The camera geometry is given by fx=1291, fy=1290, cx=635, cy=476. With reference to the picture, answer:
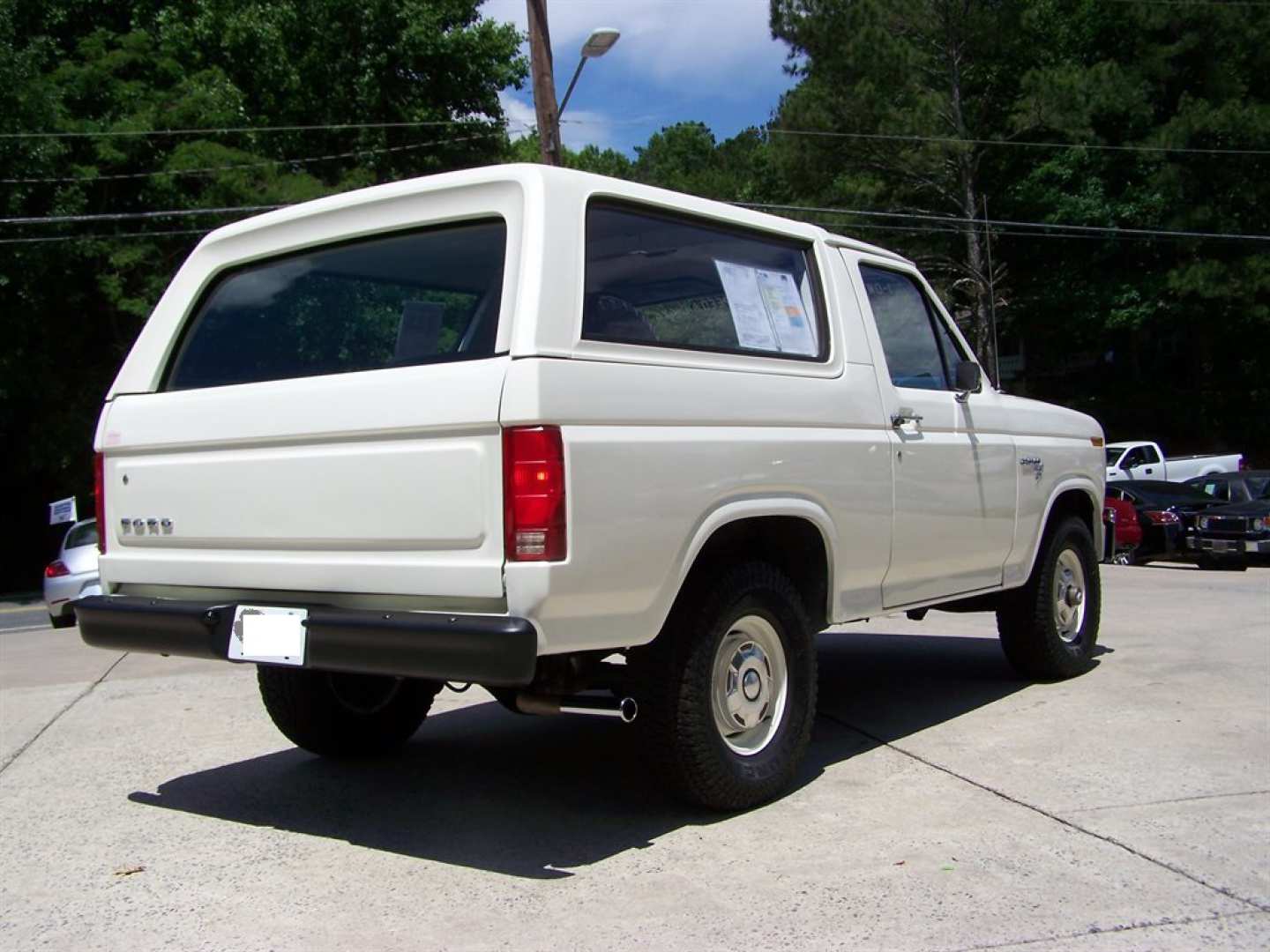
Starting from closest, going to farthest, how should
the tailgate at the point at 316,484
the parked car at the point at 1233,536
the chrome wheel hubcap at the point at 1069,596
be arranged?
1. the tailgate at the point at 316,484
2. the chrome wheel hubcap at the point at 1069,596
3. the parked car at the point at 1233,536

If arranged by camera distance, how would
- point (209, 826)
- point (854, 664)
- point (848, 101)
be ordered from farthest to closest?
point (848, 101) → point (854, 664) → point (209, 826)

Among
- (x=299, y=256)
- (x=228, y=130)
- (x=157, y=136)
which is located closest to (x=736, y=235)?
(x=299, y=256)

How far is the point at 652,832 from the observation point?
456 cm

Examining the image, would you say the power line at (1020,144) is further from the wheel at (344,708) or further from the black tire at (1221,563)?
the wheel at (344,708)

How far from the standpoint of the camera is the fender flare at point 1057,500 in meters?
6.64

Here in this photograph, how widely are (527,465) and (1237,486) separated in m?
19.6

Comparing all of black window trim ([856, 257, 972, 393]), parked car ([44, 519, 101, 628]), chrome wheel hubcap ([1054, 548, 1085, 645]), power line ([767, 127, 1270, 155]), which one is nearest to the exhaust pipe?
black window trim ([856, 257, 972, 393])

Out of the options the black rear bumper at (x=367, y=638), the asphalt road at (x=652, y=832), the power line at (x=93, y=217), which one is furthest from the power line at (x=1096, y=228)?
the black rear bumper at (x=367, y=638)

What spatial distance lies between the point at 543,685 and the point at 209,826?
5.05ft

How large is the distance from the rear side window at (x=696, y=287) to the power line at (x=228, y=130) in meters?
20.1

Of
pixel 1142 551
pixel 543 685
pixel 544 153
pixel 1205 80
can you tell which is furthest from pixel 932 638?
pixel 1205 80

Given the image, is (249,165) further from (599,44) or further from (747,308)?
(747,308)

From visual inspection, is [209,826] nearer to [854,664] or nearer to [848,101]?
[854,664]

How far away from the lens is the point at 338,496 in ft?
13.7
